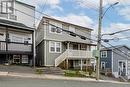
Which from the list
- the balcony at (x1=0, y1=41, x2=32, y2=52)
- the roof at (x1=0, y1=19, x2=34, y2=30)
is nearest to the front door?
the balcony at (x1=0, y1=41, x2=32, y2=52)

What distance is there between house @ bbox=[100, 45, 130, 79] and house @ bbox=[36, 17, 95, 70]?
843 centimetres

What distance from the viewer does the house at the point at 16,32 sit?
32812 mm

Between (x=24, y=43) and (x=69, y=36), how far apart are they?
11365 mm

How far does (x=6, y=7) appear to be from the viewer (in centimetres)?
3497

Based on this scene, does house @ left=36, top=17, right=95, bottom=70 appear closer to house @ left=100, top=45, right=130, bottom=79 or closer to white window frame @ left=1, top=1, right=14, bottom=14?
white window frame @ left=1, top=1, right=14, bottom=14

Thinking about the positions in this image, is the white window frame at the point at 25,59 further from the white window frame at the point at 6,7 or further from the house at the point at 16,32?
the white window frame at the point at 6,7

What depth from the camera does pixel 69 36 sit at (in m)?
44.4

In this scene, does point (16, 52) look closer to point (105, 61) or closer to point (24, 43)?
point (24, 43)

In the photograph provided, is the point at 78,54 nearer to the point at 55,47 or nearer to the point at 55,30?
the point at 55,47

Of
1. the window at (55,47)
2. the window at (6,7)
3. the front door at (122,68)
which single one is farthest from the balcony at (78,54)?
the front door at (122,68)

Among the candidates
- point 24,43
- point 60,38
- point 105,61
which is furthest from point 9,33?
point 105,61

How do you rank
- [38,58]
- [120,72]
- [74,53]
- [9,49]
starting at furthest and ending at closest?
[120,72]
[38,58]
[74,53]
[9,49]

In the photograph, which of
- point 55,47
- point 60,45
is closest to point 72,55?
point 60,45

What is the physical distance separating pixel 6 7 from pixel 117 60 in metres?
26.3
